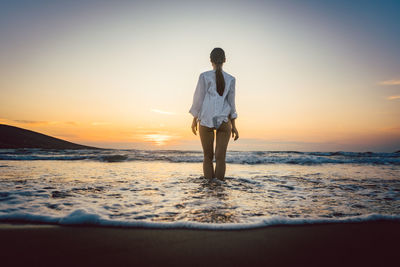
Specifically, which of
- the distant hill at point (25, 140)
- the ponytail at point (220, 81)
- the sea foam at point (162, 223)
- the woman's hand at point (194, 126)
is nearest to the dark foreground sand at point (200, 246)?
the sea foam at point (162, 223)

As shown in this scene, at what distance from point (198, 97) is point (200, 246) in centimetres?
311

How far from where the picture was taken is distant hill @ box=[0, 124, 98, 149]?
57.0ft

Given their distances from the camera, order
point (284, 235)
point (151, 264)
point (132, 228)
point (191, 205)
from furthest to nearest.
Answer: point (191, 205)
point (132, 228)
point (284, 235)
point (151, 264)

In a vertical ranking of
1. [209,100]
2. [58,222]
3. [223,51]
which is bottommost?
[58,222]

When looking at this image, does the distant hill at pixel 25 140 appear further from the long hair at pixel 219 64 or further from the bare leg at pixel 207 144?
the long hair at pixel 219 64

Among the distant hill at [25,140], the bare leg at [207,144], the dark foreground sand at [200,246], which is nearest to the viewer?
the dark foreground sand at [200,246]

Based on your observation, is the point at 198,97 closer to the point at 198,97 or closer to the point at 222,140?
the point at 198,97

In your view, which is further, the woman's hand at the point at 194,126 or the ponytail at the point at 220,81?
the woman's hand at the point at 194,126

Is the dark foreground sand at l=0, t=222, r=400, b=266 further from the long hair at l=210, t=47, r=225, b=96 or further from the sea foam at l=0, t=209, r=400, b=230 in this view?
the long hair at l=210, t=47, r=225, b=96

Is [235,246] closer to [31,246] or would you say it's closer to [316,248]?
[316,248]

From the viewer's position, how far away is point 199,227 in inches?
69.6

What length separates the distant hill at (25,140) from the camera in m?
17.4

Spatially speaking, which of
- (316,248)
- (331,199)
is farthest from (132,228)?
(331,199)

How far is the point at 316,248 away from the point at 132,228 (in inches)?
52.5
